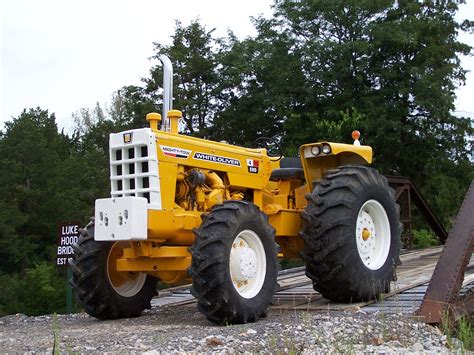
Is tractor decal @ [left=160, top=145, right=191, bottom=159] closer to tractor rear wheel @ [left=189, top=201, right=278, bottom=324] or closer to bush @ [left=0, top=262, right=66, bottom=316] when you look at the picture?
tractor rear wheel @ [left=189, top=201, right=278, bottom=324]

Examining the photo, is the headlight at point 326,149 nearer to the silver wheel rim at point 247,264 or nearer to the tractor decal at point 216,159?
the tractor decal at point 216,159

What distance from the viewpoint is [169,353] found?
5.08 m

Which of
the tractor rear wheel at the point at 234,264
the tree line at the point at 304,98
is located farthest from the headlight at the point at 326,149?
the tree line at the point at 304,98

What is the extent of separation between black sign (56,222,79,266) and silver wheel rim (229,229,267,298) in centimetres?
393

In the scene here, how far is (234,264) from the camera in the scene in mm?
6887

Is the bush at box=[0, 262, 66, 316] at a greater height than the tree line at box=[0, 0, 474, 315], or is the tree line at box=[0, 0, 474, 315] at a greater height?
the tree line at box=[0, 0, 474, 315]

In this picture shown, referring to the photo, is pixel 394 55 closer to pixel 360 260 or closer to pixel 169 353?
pixel 360 260

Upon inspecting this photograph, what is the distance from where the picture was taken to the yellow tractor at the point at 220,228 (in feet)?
22.4

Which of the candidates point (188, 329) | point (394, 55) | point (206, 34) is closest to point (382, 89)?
point (394, 55)

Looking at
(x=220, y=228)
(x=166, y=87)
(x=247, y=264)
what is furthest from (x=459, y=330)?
(x=166, y=87)

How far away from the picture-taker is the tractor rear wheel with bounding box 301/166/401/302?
7566mm

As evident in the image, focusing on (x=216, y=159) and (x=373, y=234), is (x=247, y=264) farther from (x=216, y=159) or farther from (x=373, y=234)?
(x=373, y=234)

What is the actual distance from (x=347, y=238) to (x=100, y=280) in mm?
2732

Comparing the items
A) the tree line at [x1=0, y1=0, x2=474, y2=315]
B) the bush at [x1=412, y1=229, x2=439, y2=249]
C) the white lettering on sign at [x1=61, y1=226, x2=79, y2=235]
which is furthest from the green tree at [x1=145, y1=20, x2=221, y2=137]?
the white lettering on sign at [x1=61, y1=226, x2=79, y2=235]
